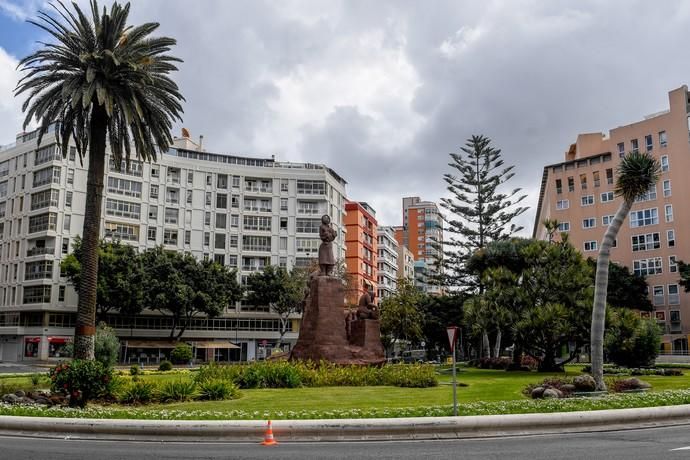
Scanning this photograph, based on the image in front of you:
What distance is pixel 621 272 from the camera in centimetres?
6506

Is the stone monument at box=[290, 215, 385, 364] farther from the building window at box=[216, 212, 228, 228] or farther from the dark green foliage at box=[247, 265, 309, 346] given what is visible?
the building window at box=[216, 212, 228, 228]

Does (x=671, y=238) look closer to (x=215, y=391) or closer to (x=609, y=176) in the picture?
(x=609, y=176)

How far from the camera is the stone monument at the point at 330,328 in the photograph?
94.3 ft

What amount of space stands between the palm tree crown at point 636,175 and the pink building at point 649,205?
4529cm

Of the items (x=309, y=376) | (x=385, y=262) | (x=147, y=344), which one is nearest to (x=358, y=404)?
(x=309, y=376)

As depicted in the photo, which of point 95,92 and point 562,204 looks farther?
point 562,204

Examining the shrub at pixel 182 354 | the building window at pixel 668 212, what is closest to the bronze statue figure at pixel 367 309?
the shrub at pixel 182 354

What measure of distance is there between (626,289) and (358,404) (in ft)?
179

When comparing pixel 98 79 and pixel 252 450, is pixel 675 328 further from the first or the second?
pixel 252 450

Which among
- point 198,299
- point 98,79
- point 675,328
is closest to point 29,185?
point 198,299

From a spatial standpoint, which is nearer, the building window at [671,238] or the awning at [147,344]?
the awning at [147,344]

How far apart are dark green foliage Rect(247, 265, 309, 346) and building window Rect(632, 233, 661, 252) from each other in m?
36.6

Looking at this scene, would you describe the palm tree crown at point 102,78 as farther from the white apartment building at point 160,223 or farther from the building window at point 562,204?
the building window at point 562,204

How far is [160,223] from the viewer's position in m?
74.2
